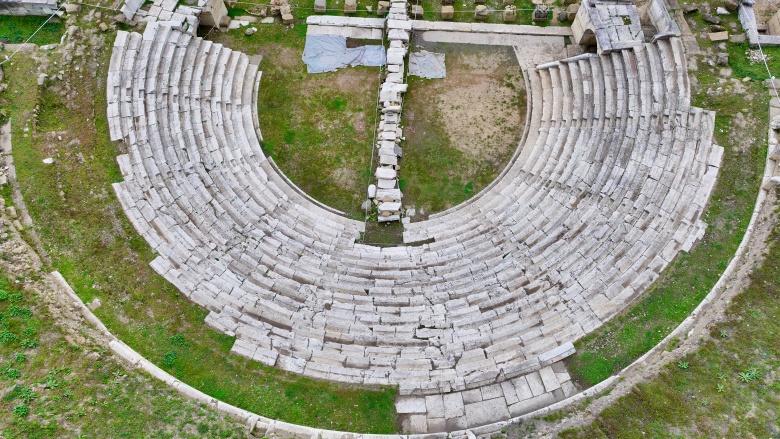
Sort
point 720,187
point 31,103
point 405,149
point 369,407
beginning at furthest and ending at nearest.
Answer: point 405,149 < point 31,103 < point 720,187 < point 369,407

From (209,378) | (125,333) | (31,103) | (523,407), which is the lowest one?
(523,407)

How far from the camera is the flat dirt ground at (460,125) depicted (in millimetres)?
21906

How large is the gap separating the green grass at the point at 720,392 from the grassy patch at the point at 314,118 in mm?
12015

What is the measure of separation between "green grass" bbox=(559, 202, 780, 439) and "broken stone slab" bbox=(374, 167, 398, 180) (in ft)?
38.0

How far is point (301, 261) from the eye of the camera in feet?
61.6

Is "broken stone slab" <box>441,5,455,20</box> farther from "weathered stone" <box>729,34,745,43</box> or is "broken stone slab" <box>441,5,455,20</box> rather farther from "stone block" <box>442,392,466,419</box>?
"stone block" <box>442,392,466,419</box>

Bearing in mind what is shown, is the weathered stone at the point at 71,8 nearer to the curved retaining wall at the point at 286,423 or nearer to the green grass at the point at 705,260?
the curved retaining wall at the point at 286,423

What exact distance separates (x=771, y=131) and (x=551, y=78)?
8.66 m

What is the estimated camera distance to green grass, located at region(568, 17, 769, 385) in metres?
16.5

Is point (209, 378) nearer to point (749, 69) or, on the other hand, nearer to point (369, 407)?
point (369, 407)

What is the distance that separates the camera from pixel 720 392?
14703 millimetres

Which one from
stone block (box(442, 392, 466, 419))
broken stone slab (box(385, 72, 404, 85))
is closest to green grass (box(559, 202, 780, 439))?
stone block (box(442, 392, 466, 419))

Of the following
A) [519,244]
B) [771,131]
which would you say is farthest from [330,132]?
[771,131]

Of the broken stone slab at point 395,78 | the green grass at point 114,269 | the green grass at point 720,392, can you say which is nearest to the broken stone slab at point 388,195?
the broken stone slab at point 395,78
